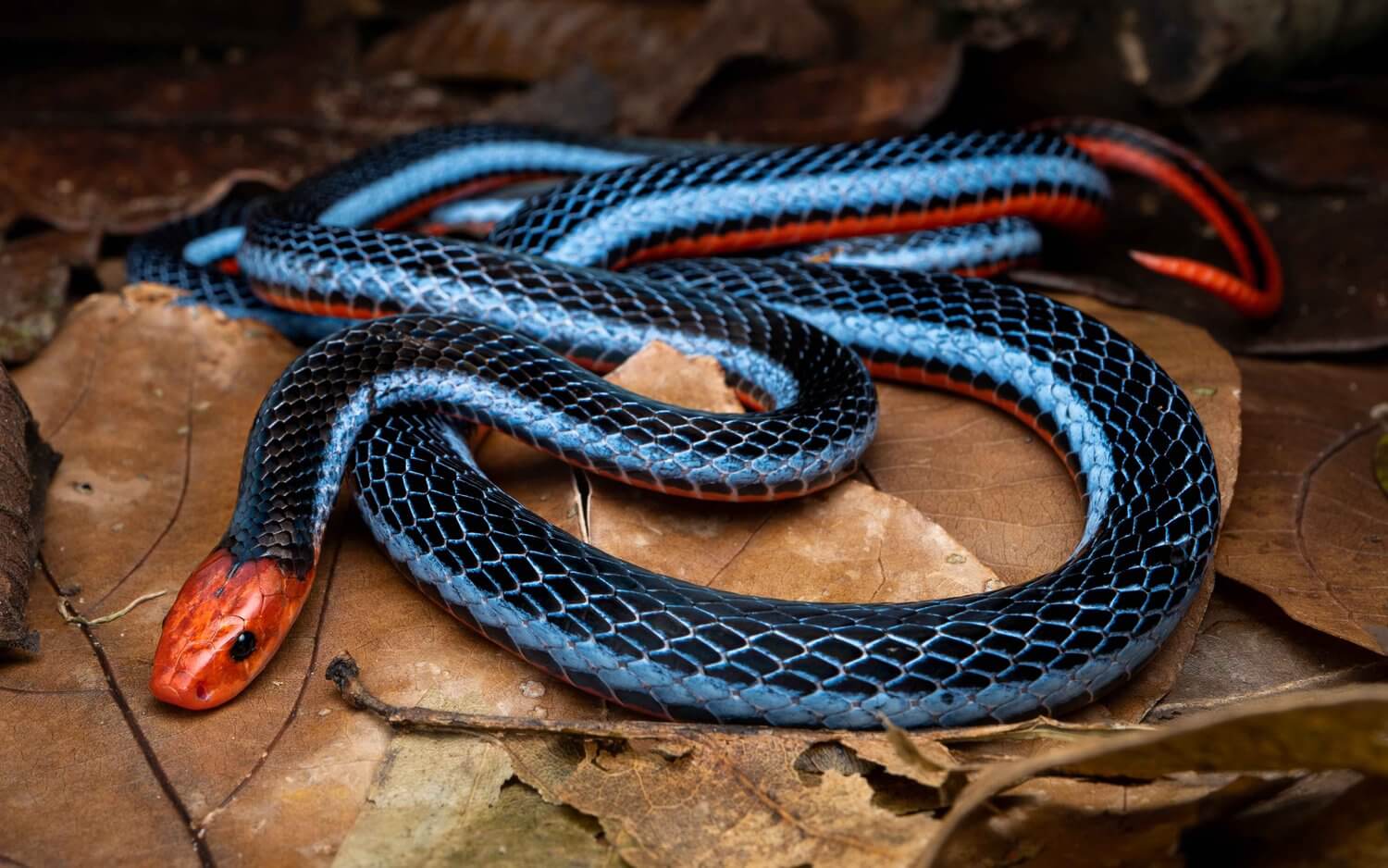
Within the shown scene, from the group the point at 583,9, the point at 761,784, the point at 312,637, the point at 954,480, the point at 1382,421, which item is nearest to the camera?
the point at 761,784

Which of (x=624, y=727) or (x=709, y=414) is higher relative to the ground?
(x=709, y=414)

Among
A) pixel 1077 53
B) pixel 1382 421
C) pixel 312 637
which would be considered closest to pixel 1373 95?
pixel 1077 53

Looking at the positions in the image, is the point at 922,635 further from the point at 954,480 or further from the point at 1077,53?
the point at 1077,53

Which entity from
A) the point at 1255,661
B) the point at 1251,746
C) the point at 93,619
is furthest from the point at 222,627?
the point at 1255,661

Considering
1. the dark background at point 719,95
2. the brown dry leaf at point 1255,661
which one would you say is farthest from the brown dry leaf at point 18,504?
the brown dry leaf at point 1255,661

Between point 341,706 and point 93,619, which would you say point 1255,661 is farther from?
point 93,619

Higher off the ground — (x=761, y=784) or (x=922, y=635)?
(x=922, y=635)

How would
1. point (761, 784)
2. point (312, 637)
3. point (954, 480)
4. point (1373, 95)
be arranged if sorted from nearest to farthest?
point (761, 784), point (312, 637), point (954, 480), point (1373, 95)

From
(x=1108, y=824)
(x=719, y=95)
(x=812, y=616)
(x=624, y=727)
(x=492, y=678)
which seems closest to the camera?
(x=1108, y=824)

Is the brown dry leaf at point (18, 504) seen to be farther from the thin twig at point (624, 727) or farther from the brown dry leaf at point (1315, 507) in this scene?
the brown dry leaf at point (1315, 507)
